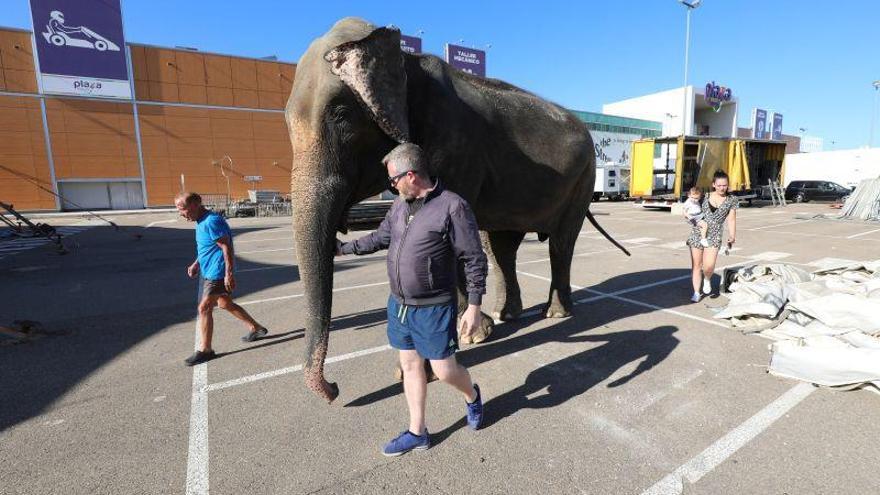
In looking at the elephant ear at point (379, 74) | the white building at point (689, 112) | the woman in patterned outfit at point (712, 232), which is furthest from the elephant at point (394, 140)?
the white building at point (689, 112)

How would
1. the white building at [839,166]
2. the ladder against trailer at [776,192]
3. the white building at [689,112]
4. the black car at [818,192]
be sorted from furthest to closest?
the white building at [689,112]
the white building at [839,166]
the black car at [818,192]
the ladder against trailer at [776,192]

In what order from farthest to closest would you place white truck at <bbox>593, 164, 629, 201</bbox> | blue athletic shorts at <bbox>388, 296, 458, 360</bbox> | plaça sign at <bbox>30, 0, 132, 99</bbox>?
white truck at <bbox>593, 164, 629, 201</bbox>
plaça sign at <bbox>30, 0, 132, 99</bbox>
blue athletic shorts at <bbox>388, 296, 458, 360</bbox>

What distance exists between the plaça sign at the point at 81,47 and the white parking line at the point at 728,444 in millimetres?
39368

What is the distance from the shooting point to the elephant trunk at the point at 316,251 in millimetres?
2699

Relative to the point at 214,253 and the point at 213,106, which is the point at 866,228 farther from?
the point at 213,106

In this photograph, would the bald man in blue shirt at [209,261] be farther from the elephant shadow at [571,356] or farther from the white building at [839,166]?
the white building at [839,166]

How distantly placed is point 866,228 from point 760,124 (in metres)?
64.9

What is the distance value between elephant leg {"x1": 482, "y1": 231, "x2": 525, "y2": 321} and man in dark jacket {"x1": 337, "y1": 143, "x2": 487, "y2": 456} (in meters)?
2.43

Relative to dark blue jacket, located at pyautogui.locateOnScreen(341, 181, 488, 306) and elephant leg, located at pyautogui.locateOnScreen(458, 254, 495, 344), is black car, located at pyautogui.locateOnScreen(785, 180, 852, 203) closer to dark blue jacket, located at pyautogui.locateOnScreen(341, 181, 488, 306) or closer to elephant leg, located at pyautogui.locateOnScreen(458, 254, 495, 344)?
elephant leg, located at pyautogui.locateOnScreen(458, 254, 495, 344)

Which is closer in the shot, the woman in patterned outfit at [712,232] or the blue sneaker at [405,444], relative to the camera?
the blue sneaker at [405,444]

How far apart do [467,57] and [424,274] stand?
1944 inches

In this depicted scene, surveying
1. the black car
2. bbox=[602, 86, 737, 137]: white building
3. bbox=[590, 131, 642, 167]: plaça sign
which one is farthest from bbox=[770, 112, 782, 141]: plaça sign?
the black car

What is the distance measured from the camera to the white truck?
33.2 m

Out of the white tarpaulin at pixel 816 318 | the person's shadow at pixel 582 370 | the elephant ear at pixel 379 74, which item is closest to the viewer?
the elephant ear at pixel 379 74
